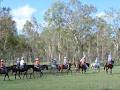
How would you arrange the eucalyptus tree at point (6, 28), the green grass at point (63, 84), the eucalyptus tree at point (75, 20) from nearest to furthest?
the green grass at point (63, 84) → the eucalyptus tree at point (6, 28) → the eucalyptus tree at point (75, 20)

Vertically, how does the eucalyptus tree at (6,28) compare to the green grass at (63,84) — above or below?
above

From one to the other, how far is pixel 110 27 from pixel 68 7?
18921mm

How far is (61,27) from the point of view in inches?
3629

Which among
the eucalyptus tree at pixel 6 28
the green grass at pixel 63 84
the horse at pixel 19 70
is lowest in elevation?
the green grass at pixel 63 84

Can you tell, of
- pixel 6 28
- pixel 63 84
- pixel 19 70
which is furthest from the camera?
pixel 6 28

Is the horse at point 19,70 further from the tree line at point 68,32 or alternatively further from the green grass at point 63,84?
the tree line at point 68,32

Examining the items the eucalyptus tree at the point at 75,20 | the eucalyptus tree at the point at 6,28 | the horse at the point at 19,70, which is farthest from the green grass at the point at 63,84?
the eucalyptus tree at the point at 75,20

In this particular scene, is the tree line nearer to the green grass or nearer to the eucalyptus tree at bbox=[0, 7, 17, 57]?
the eucalyptus tree at bbox=[0, 7, 17, 57]

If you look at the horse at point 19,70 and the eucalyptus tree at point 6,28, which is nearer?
the horse at point 19,70

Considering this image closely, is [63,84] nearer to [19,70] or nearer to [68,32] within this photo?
[19,70]

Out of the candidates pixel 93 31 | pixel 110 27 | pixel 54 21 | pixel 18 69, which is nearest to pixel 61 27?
pixel 54 21

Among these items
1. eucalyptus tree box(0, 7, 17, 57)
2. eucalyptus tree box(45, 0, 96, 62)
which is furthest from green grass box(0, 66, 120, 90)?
eucalyptus tree box(45, 0, 96, 62)

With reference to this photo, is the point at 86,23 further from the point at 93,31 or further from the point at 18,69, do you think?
the point at 18,69

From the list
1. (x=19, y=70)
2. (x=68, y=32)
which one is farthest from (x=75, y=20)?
(x=19, y=70)
